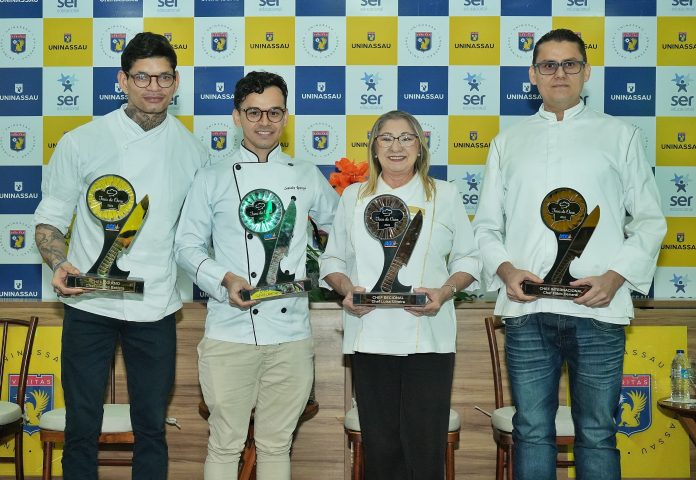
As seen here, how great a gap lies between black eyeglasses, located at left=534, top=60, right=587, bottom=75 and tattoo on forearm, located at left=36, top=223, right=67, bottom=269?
1.66 metres

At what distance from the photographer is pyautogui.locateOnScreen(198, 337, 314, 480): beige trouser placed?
246cm

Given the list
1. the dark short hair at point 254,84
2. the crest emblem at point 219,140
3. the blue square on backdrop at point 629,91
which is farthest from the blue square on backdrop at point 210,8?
the blue square on backdrop at point 629,91

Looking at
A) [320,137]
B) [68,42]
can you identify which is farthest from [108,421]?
[68,42]

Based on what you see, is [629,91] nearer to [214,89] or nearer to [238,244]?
[214,89]

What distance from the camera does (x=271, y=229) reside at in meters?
2.49

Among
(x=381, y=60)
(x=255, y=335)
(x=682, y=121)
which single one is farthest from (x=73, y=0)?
(x=682, y=121)

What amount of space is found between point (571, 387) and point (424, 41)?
234 cm

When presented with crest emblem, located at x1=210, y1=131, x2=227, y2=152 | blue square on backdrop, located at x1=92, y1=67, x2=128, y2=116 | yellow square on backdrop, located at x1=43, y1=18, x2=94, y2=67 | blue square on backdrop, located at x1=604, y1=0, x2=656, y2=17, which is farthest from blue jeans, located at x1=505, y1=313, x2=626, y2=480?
yellow square on backdrop, located at x1=43, y1=18, x2=94, y2=67

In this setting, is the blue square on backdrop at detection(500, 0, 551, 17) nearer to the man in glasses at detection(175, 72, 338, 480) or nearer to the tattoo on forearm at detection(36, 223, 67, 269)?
the man in glasses at detection(175, 72, 338, 480)

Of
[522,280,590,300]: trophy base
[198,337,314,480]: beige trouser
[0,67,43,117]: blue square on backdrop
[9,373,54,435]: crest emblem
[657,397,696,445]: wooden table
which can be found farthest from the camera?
[0,67,43,117]: blue square on backdrop

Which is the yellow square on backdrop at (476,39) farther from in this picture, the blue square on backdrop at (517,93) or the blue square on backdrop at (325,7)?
the blue square on backdrop at (325,7)

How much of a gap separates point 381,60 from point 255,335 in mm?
2124

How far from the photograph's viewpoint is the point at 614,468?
2238 millimetres

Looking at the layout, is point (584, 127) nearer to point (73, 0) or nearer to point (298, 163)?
point (298, 163)
